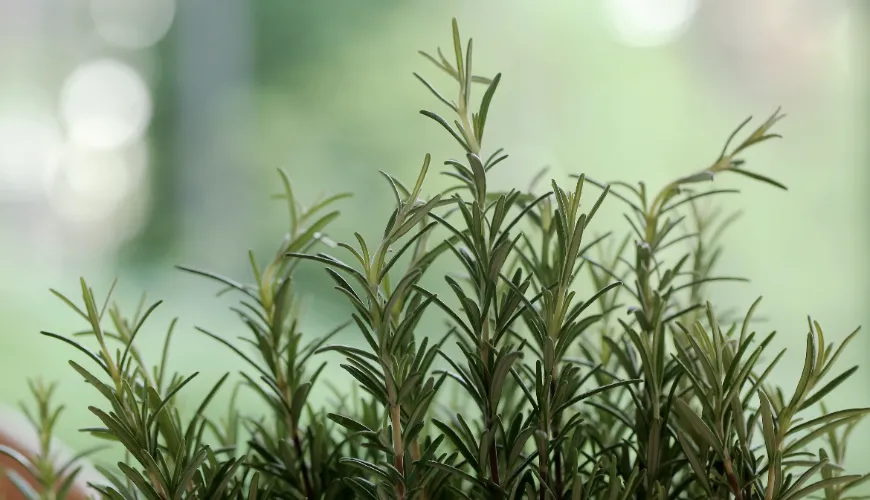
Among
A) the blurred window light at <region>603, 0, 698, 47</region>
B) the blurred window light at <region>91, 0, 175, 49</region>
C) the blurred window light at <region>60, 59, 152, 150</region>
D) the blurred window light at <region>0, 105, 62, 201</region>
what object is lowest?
the blurred window light at <region>0, 105, 62, 201</region>

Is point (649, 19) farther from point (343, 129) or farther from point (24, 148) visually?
point (24, 148)

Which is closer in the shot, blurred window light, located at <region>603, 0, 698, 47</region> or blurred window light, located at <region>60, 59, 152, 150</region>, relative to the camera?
blurred window light, located at <region>603, 0, 698, 47</region>

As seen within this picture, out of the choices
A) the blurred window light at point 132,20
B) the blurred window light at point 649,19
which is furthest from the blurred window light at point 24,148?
the blurred window light at point 649,19

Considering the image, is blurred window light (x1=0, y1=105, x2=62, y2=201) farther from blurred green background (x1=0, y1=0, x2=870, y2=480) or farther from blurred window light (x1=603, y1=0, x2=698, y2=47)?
blurred window light (x1=603, y1=0, x2=698, y2=47)

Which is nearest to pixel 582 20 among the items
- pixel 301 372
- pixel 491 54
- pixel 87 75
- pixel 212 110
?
pixel 491 54

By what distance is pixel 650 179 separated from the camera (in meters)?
1.93

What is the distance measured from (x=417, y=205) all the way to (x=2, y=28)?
86.1 inches

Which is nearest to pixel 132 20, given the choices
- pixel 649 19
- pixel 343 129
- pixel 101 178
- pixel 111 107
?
pixel 111 107

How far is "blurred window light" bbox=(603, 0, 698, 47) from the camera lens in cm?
185

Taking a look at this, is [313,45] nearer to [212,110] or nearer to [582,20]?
[212,110]

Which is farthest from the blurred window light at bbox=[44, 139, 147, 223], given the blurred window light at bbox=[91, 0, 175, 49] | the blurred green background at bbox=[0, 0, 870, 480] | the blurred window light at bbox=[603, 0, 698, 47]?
the blurred window light at bbox=[603, 0, 698, 47]

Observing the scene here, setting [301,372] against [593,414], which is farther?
[593,414]

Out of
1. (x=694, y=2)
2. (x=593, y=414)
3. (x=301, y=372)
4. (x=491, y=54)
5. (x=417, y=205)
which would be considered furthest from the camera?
(x=491, y=54)

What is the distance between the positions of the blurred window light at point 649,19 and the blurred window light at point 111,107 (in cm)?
145
